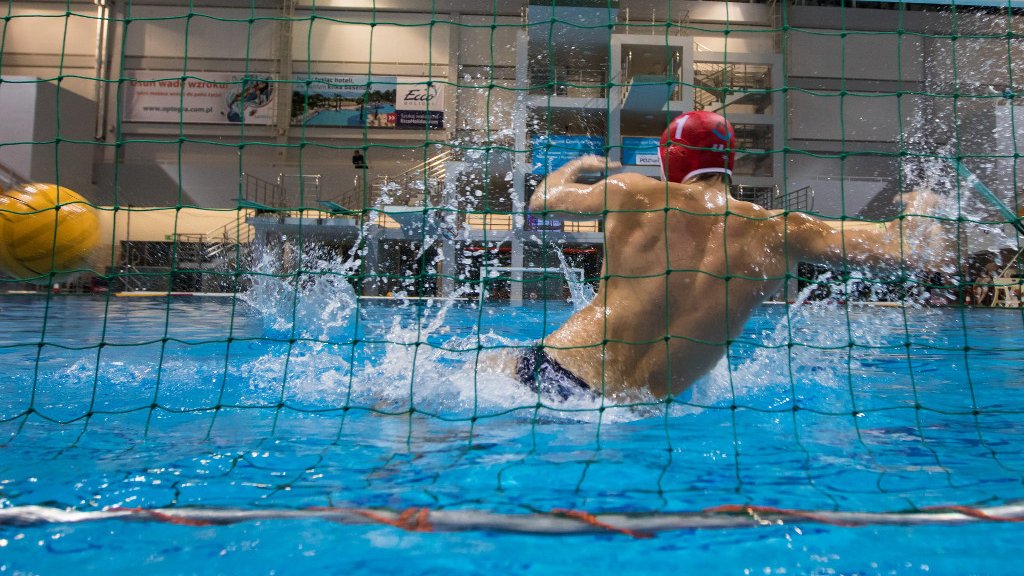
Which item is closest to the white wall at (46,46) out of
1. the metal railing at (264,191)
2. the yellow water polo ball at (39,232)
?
the metal railing at (264,191)

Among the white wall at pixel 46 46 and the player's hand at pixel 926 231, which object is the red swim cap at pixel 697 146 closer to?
the player's hand at pixel 926 231

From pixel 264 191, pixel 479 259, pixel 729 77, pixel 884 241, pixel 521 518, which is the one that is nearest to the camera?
pixel 521 518

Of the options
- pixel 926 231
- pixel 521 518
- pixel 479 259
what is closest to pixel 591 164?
pixel 926 231

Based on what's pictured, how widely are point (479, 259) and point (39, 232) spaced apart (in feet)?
36.4

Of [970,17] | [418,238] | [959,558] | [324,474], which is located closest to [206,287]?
[418,238]

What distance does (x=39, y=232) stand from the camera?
298cm

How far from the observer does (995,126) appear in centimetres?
1199

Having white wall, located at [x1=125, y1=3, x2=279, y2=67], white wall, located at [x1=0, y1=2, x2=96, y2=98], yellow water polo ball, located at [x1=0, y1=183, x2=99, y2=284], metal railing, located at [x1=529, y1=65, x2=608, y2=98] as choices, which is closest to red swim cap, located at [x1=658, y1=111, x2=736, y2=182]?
yellow water polo ball, located at [x1=0, y1=183, x2=99, y2=284]

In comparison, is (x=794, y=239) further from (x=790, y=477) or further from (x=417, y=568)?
(x=417, y=568)

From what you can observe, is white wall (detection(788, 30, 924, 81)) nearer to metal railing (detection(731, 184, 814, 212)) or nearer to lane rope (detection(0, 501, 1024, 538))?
metal railing (detection(731, 184, 814, 212))

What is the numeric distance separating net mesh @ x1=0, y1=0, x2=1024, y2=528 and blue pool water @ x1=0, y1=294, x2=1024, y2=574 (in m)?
0.02

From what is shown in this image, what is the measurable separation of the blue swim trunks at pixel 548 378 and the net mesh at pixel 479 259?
4cm

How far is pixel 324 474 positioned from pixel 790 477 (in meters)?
1.13

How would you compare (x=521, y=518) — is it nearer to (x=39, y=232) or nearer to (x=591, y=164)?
(x=591, y=164)
